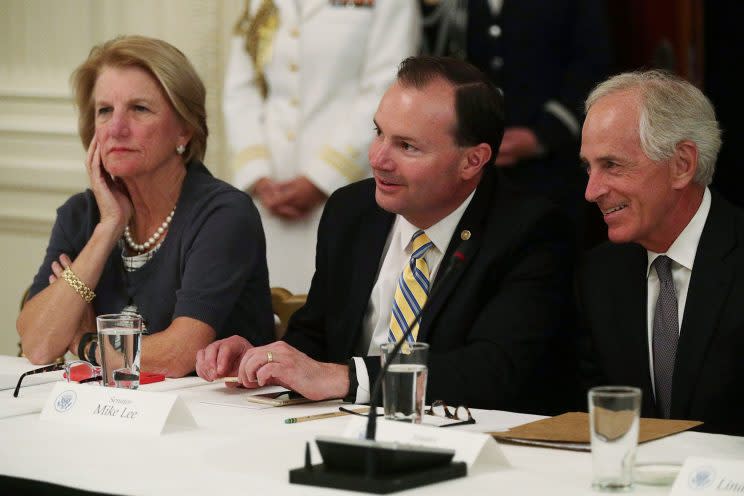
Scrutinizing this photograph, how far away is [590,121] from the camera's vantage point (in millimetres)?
3018

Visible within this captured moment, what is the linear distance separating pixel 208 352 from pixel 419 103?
2.64 ft

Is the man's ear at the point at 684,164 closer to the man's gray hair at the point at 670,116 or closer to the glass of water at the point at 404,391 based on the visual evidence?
the man's gray hair at the point at 670,116

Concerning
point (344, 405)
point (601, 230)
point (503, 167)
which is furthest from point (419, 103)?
point (601, 230)

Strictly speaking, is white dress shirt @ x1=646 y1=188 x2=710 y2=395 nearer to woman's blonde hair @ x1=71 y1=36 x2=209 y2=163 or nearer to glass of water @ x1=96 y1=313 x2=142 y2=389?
glass of water @ x1=96 y1=313 x2=142 y2=389

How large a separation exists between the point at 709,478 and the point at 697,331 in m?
0.98

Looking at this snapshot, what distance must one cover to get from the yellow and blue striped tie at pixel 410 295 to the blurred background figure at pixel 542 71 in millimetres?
1215

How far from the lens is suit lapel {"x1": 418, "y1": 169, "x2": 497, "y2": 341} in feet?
10.1

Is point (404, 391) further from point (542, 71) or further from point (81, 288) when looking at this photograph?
point (542, 71)

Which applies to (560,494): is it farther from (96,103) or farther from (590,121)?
(96,103)

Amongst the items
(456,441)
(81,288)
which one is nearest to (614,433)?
(456,441)

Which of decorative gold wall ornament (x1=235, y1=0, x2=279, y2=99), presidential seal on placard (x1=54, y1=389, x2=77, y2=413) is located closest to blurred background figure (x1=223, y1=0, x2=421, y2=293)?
decorative gold wall ornament (x1=235, y1=0, x2=279, y2=99)

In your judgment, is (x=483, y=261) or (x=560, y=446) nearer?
(x=560, y=446)

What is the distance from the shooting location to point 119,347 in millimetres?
2691

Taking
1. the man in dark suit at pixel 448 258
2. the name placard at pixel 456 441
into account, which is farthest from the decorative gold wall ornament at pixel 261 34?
the name placard at pixel 456 441
